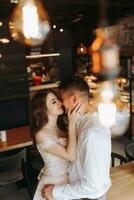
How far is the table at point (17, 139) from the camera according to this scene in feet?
11.0

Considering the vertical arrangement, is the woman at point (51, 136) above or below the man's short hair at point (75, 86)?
below

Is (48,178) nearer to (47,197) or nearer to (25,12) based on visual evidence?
(47,197)

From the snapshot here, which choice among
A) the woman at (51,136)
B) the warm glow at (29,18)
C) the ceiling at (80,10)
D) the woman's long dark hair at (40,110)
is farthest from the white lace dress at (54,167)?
the ceiling at (80,10)

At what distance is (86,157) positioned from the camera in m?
1.34

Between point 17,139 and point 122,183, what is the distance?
1890 millimetres

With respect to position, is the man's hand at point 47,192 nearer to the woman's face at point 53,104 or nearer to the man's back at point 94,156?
the man's back at point 94,156

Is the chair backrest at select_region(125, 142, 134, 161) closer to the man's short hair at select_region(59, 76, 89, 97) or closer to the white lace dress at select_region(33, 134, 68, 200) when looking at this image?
the white lace dress at select_region(33, 134, 68, 200)

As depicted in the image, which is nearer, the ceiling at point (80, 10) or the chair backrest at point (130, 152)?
the chair backrest at point (130, 152)

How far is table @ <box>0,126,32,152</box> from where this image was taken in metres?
3.35

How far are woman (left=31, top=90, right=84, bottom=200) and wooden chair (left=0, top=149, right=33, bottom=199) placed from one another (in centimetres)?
156

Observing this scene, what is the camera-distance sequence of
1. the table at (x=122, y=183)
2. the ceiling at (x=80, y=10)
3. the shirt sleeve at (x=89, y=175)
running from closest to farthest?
the shirt sleeve at (x=89, y=175), the table at (x=122, y=183), the ceiling at (x=80, y=10)

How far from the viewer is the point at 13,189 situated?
3.83 meters

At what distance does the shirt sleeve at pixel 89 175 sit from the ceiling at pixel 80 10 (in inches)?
200

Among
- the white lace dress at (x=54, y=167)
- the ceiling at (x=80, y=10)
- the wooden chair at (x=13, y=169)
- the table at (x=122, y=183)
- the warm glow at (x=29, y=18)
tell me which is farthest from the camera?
the ceiling at (x=80, y=10)
